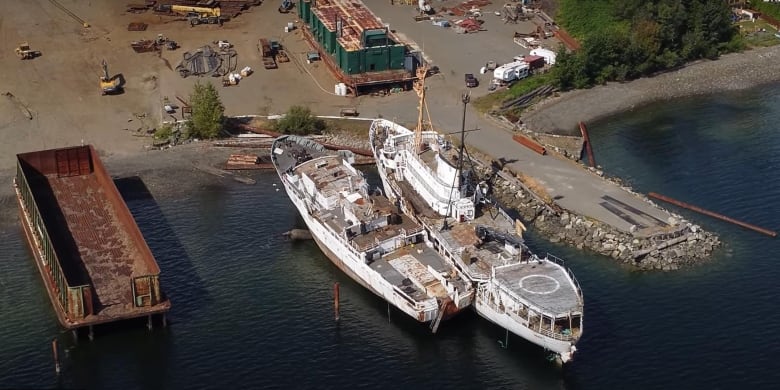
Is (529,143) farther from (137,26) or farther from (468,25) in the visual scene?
(137,26)

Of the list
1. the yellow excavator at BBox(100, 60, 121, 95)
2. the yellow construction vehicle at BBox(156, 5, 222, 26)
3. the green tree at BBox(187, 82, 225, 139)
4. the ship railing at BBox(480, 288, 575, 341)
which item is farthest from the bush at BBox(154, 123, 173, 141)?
the ship railing at BBox(480, 288, 575, 341)

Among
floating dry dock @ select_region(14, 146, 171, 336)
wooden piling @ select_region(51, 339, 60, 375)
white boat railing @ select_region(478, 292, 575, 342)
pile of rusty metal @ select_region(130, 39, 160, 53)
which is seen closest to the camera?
white boat railing @ select_region(478, 292, 575, 342)

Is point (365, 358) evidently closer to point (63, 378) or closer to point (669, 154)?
point (63, 378)

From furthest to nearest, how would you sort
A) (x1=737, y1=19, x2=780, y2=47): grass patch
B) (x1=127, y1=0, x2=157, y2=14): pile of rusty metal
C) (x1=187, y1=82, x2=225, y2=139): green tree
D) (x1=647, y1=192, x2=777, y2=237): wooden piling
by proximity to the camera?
(x1=127, y1=0, x2=157, y2=14): pile of rusty metal
(x1=737, y1=19, x2=780, y2=47): grass patch
(x1=187, y1=82, x2=225, y2=139): green tree
(x1=647, y1=192, x2=777, y2=237): wooden piling

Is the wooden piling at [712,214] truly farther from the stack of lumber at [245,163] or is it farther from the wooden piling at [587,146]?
the stack of lumber at [245,163]

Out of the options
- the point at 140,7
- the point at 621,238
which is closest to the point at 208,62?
the point at 140,7

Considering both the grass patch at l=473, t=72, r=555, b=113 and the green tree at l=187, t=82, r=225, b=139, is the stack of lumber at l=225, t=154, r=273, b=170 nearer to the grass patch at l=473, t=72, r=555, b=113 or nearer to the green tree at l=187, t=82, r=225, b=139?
the green tree at l=187, t=82, r=225, b=139
